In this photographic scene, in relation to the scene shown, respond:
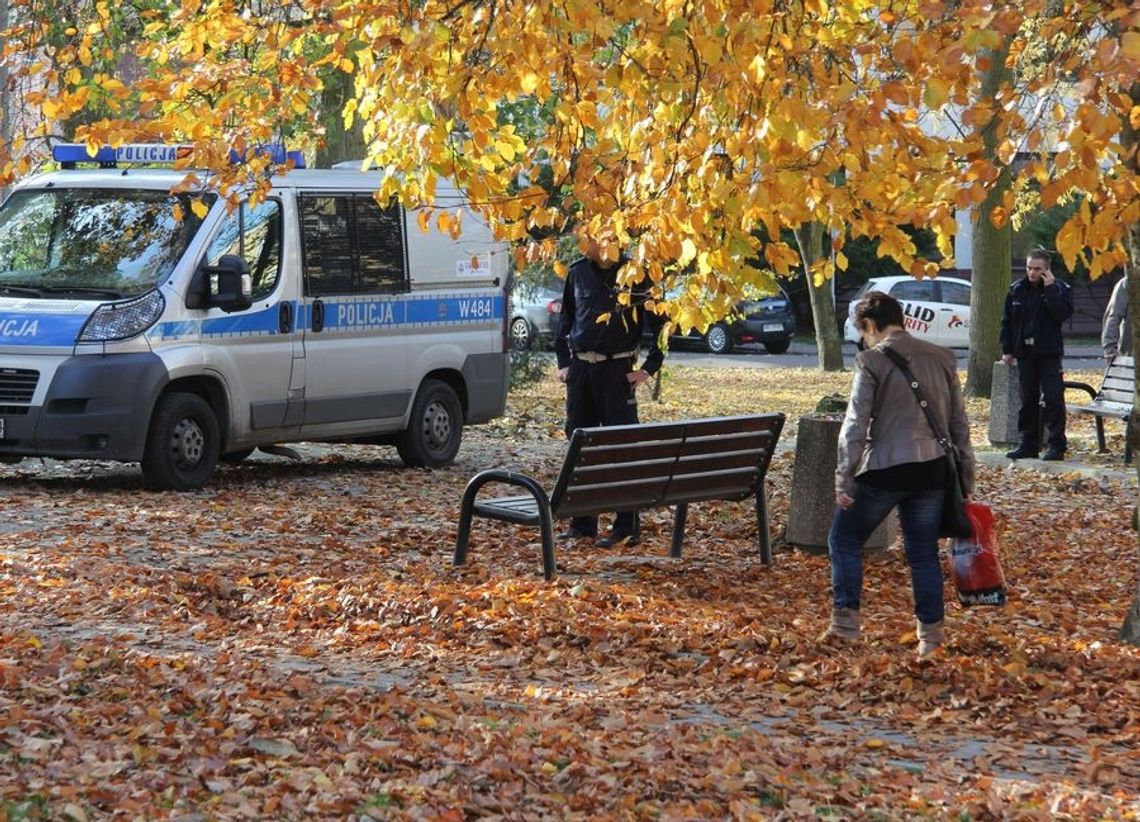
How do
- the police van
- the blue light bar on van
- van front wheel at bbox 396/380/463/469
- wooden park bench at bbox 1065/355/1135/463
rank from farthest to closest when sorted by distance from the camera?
wooden park bench at bbox 1065/355/1135/463, van front wheel at bbox 396/380/463/469, the blue light bar on van, the police van

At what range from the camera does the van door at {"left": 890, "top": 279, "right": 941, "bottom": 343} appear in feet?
118

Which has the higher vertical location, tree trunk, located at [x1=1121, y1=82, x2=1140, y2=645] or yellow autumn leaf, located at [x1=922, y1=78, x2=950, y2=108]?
→ yellow autumn leaf, located at [x1=922, y1=78, x2=950, y2=108]

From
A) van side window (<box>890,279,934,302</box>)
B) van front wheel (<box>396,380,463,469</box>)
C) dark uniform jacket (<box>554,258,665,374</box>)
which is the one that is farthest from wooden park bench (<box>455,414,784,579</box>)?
Answer: van side window (<box>890,279,934,302</box>)

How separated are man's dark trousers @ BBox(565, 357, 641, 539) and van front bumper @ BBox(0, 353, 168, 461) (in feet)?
11.2

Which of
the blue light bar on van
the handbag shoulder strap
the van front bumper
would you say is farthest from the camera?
the blue light bar on van

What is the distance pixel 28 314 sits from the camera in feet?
41.8

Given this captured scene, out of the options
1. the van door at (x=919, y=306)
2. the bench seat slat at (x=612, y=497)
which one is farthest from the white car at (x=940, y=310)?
the bench seat slat at (x=612, y=497)

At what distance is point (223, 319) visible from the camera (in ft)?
43.8

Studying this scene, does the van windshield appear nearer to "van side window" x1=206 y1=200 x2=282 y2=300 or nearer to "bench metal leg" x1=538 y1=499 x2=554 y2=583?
"van side window" x1=206 y1=200 x2=282 y2=300

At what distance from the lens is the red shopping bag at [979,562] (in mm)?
8016

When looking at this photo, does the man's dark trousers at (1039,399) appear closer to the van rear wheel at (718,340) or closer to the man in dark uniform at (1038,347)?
the man in dark uniform at (1038,347)

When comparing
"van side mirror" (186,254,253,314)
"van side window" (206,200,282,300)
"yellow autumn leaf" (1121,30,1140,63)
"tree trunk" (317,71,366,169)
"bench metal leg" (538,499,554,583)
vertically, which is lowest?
"bench metal leg" (538,499,554,583)

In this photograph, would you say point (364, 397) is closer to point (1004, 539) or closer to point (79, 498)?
point (79, 498)

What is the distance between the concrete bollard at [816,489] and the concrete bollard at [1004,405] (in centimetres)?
600
